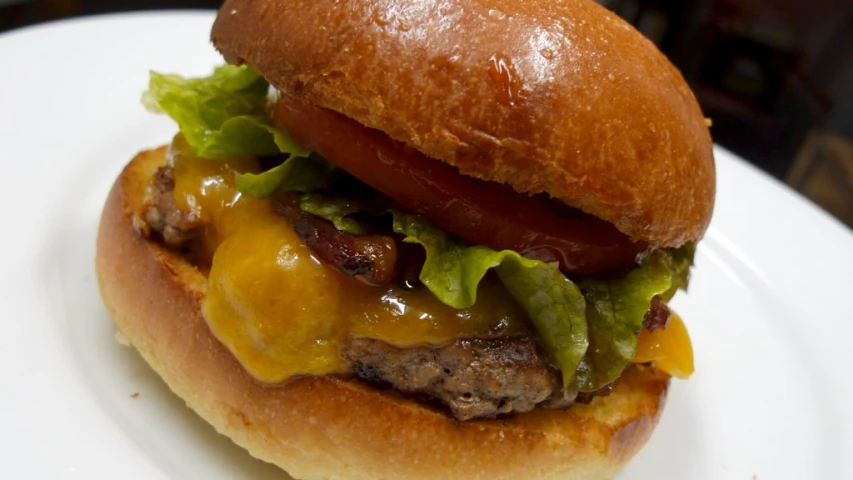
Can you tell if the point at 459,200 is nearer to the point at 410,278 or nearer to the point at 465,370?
the point at 410,278

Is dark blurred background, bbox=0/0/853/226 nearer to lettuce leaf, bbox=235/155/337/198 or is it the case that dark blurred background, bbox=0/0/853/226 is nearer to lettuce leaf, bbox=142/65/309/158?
lettuce leaf, bbox=142/65/309/158

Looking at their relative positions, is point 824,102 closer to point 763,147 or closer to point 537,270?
point 763,147

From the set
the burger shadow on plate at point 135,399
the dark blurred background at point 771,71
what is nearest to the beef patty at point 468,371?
the burger shadow on plate at point 135,399

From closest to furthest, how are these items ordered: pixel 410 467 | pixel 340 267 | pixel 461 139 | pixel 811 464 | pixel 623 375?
1. pixel 461 139
2. pixel 340 267
3. pixel 410 467
4. pixel 623 375
5. pixel 811 464

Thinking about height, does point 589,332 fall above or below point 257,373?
above

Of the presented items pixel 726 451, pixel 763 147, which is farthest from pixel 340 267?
pixel 763 147

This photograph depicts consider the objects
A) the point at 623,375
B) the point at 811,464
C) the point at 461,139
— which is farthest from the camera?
the point at 811,464

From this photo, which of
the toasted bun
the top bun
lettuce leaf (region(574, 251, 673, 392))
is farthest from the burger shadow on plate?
the top bun
